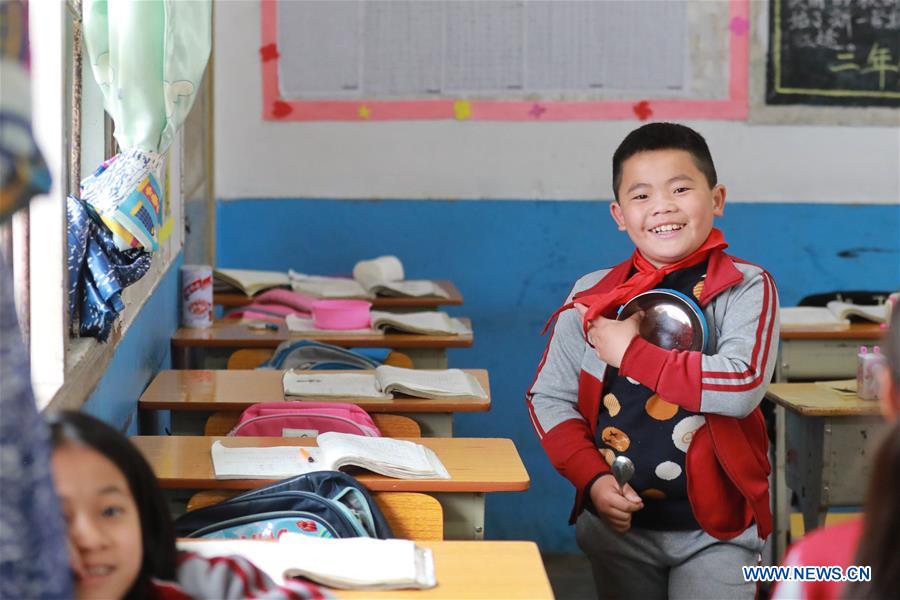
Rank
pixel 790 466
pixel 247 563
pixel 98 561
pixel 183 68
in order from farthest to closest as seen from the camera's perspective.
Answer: pixel 790 466
pixel 183 68
pixel 247 563
pixel 98 561

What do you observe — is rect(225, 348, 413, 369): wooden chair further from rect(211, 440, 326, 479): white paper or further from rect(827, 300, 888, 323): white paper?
rect(827, 300, 888, 323): white paper

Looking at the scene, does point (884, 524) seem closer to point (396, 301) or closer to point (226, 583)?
point (226, 583)

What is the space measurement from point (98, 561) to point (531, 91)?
344cm

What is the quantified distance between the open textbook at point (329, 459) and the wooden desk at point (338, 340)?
3.70ft

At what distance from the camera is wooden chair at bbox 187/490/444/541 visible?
1879mm

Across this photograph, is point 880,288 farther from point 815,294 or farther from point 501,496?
point 501,496

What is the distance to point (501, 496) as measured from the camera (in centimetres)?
441

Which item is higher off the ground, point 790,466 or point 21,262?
point 21,262

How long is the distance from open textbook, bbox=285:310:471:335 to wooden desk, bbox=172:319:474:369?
0.06 feet

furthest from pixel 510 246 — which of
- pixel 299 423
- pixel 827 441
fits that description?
pixel 299 423

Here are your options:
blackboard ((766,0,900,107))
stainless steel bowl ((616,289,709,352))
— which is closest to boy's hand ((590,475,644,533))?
stainless steel bowl ((616,289,709,352))

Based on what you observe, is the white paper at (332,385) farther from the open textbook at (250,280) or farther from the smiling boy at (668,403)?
the open textbook at (250,280)

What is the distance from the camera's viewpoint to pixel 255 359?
10.4 feet

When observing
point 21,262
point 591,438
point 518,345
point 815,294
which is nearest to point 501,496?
point 518,345
